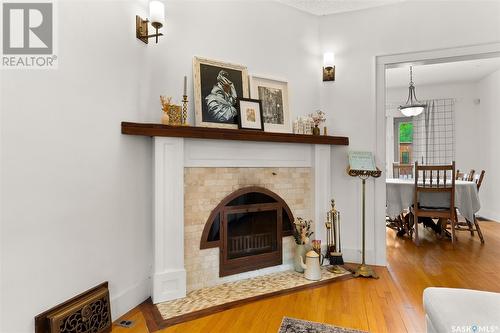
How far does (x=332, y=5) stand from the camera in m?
3.09

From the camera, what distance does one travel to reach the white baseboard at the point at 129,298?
6.41 ft

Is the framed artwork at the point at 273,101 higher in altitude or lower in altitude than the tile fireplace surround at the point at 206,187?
higher

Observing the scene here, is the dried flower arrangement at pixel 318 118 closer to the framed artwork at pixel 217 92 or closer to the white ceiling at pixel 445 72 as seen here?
the framed artwork at pixel 217 92

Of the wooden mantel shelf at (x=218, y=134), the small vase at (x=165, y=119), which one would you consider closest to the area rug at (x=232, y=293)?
the wooden mantel shelf at (x=218, y=134)

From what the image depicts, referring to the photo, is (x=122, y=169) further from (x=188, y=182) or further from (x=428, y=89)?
(x=428, y=89)

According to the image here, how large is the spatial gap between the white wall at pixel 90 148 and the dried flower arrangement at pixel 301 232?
140cm

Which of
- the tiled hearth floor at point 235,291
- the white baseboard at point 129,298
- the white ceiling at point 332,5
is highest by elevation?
the white ceiling at point 332,5

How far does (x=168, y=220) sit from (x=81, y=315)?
798 mm

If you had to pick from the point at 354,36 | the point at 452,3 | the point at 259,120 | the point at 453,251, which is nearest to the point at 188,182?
the point at 259,120

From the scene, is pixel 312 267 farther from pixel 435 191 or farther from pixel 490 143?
pixel 490 143

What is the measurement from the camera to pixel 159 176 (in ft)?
7.15

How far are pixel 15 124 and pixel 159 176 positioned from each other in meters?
0.97
